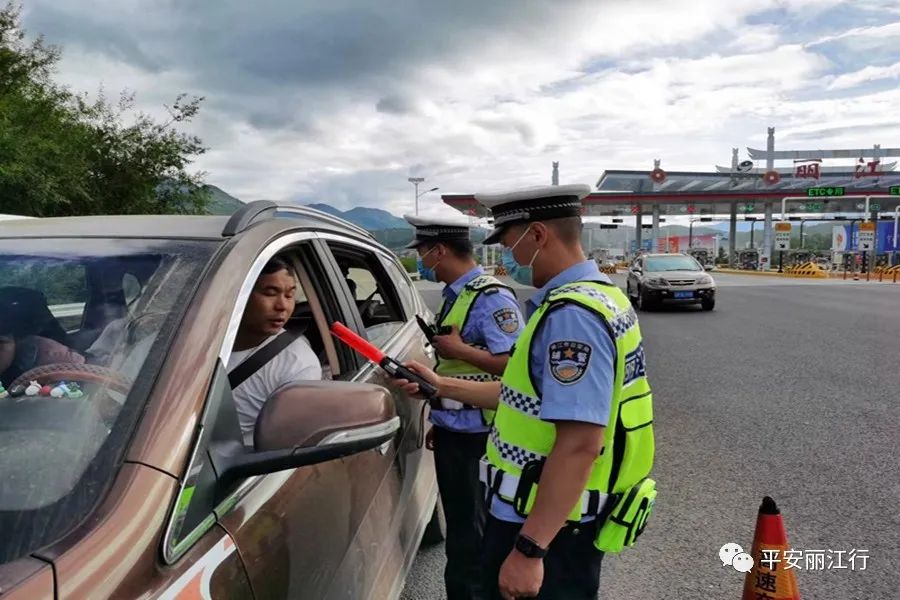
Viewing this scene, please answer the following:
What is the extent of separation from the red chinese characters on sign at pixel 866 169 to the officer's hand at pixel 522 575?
66.8m

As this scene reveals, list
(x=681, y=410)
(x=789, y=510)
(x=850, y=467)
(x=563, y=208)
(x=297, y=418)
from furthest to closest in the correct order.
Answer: (x=681, y=410), (x=850, y=467), (x=789, y=510), (x=563, y=208), (x=297, y=418)

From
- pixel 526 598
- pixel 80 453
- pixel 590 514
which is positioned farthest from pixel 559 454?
pixel 80 453

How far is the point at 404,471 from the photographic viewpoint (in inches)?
104

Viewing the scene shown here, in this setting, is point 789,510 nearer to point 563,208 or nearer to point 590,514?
point 590,514

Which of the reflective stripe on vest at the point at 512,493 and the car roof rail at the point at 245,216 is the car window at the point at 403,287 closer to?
the car roof rail at the point at 245,216

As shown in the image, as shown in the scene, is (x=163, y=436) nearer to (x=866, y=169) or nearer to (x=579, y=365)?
(x=579, y=365)

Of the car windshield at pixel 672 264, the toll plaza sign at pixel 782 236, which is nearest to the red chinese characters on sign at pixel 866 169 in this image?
the toll plaza sign at pixel 782 236

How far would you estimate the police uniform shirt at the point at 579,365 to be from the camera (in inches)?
63.8

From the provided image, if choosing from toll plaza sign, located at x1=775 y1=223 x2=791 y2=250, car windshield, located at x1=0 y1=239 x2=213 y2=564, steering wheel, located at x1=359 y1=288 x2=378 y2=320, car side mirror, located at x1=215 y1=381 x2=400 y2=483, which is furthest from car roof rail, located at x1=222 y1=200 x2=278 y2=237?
toll plaza sign, located at x1=775 y1=223 x2=791 y2=250

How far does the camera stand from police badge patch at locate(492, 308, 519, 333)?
2766 millimetres

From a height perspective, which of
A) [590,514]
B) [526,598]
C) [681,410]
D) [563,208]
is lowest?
[681,410]

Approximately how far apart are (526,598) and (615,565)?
184cm

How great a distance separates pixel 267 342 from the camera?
2.24m

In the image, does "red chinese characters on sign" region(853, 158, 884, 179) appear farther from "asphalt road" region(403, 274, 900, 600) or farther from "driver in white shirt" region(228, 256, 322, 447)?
"driver in white shirt" region(228, 256, 322, 447)
